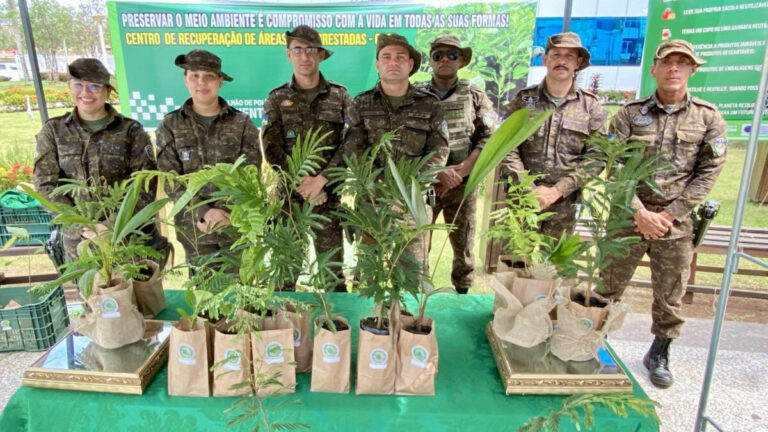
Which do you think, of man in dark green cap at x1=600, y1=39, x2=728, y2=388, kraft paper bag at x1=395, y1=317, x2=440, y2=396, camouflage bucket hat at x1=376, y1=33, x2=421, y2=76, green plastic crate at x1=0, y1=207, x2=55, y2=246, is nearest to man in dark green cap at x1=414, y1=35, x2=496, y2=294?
camouflage bucket hat at x1=376, y1=33, x2=421, y2=76

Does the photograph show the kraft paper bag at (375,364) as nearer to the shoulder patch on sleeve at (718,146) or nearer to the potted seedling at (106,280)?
the potted seedling at (106,280)

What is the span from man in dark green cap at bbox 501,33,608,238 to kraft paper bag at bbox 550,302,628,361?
116 cm

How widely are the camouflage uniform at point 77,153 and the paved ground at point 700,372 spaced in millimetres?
1114

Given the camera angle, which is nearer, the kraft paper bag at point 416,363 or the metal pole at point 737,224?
the kraft paper bag at point 416,363

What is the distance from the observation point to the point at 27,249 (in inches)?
125

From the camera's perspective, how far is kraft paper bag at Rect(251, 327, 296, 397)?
128cm

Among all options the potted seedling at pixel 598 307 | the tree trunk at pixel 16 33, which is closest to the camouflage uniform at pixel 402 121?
the potted seedling at pixel 598 307

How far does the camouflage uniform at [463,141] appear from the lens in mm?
2844

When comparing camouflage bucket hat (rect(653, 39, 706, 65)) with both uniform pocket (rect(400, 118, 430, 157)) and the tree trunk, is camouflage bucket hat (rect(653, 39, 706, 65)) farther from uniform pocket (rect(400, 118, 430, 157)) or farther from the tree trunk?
the tree trunk

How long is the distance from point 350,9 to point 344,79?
51 centimetres

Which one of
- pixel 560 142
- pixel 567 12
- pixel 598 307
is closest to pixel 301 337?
pixel 598 307

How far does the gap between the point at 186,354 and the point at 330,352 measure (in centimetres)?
41

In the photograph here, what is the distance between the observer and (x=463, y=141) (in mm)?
2854

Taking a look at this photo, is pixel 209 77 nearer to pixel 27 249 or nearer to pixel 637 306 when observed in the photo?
pixel 27 249
